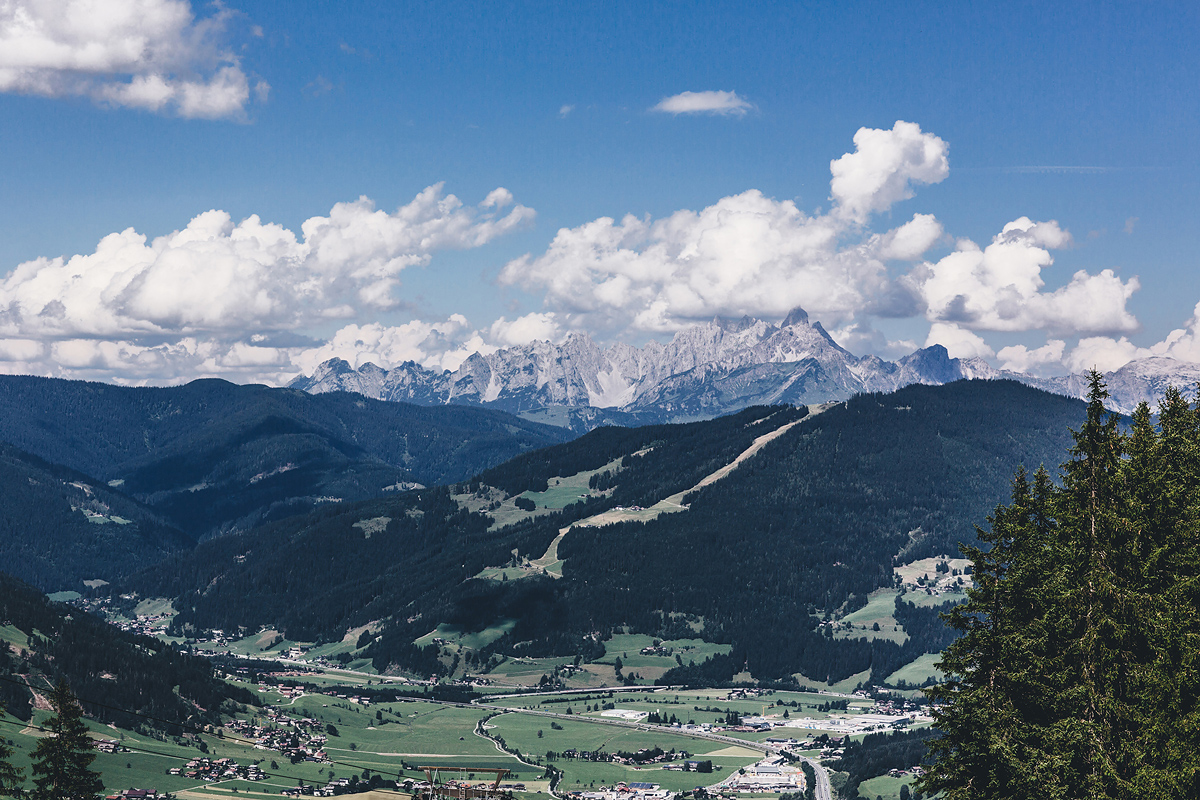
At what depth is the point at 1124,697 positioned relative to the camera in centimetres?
5244

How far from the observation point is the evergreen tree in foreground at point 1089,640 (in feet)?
166

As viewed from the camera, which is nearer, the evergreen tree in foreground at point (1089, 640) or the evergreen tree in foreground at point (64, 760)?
the evergreen tree in foreground at point (1089, 640)

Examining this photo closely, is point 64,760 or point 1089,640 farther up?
point 1089,640

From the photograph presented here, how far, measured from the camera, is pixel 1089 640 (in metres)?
51.3

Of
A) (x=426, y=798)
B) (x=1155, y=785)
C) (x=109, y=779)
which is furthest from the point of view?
(x=109, y=779)

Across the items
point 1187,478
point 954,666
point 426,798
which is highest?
point 1187,478

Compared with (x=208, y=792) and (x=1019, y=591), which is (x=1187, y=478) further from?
(x=208, y=792)

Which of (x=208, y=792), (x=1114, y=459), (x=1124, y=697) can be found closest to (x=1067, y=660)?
(x=1124, y=697)

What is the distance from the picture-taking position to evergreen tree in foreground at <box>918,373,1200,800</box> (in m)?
50.5

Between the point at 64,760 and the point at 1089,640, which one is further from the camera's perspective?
the point at 64,760

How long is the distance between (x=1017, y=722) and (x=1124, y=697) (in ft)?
16.1

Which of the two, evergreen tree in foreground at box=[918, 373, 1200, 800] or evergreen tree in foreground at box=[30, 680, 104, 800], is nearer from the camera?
evergreen tree in foreground at box=[918, 373, 1200, 800]

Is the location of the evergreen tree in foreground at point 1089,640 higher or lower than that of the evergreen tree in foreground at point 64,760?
higher

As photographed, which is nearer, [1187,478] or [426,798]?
[1187,478]
